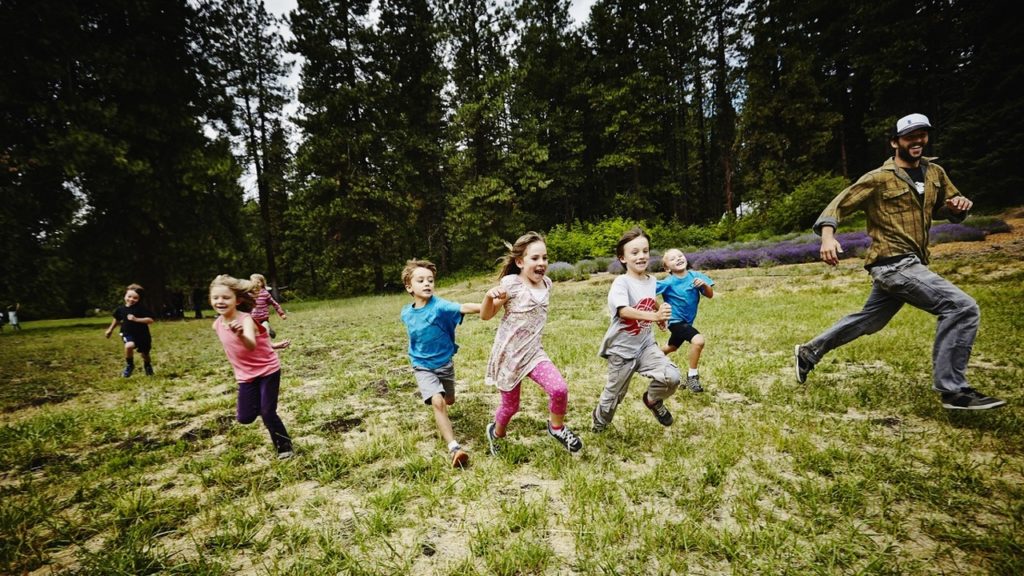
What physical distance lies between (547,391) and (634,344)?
100 cm

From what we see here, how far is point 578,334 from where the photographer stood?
8188 mm

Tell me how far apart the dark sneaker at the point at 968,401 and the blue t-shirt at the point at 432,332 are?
15.6 feet

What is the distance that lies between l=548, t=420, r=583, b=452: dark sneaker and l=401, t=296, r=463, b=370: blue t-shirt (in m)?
1.27

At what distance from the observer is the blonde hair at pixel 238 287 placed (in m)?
3.80

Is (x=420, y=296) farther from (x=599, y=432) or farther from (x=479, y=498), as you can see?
(x=599, y=432)

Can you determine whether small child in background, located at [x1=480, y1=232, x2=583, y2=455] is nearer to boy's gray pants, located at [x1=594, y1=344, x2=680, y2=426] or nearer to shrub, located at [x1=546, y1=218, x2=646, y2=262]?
boy's gray pants, located at [x1=594, y1=344, x2=680, y2=426]

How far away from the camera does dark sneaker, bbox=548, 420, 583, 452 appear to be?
344 centimetres

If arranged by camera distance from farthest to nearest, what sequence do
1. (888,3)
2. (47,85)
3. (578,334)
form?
(888,3)
(47,85)
(578,334)

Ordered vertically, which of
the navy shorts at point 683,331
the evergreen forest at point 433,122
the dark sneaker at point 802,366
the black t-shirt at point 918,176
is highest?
the evergreen forest at point 433,122

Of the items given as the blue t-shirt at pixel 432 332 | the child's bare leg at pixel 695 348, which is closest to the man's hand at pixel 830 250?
the child's bare leg at pixel 695 348

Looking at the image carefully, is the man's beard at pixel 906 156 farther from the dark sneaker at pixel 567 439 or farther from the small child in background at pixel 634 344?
the dark sneaker at pixel 567 439

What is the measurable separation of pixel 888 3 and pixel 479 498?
37.6 meters

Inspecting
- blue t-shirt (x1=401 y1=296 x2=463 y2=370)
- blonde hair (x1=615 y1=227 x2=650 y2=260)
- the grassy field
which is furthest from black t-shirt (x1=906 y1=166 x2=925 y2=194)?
blue t-shirt (x1=401 y1=296 x2=463 y2=370)

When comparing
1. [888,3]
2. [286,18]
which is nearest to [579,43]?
[888,3]
